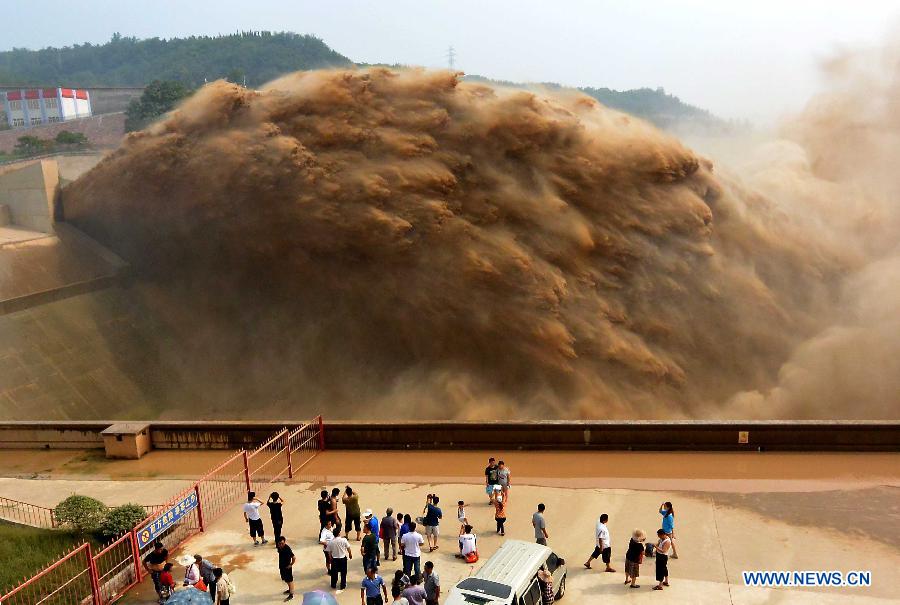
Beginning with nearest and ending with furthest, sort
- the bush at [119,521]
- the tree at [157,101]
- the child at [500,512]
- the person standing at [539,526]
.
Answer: the person standing at [539,526] → the child at [500,512] → the bush at [119,521] → the tree at [157,101]

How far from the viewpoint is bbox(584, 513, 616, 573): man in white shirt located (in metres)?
11.5

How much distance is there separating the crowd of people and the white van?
35 cm

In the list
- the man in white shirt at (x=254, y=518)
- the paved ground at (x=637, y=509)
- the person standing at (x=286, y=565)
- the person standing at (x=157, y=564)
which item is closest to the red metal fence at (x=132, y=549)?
the paved ground at (x=637, y=509)

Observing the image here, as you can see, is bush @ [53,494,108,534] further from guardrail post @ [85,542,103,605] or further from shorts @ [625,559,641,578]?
shorts @ [625,559,641,578]

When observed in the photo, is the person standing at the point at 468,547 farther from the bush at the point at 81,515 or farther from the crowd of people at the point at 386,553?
the bush at the point at 81,515

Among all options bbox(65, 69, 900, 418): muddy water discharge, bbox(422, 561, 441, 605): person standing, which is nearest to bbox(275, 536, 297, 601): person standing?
bbox(422, 561, 441, 605): person standing

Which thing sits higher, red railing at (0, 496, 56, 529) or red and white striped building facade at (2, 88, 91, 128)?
red and white striped building facade at (2, 88, 91, 128)

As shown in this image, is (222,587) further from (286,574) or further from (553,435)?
(553,435)

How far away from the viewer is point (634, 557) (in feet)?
36.1

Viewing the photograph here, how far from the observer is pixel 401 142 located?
2280 cm

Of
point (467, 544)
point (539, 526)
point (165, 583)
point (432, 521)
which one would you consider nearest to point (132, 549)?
point (165, 583)

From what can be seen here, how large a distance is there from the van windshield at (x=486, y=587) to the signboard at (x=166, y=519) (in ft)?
17.2

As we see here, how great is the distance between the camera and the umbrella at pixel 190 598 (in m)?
9.93

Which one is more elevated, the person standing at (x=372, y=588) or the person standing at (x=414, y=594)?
the person standing at (x=414, y=594)
